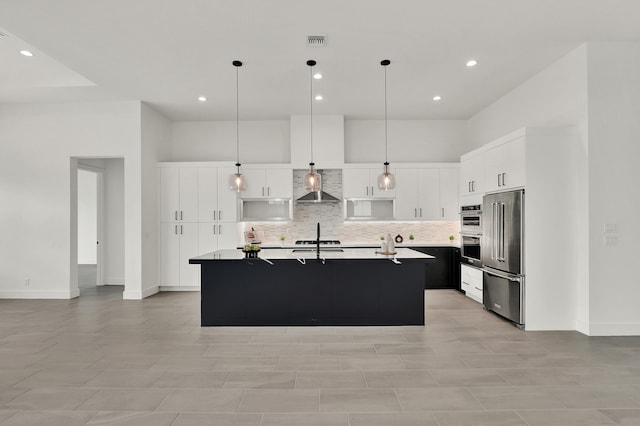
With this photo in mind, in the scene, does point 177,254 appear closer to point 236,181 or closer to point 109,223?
point 109,223

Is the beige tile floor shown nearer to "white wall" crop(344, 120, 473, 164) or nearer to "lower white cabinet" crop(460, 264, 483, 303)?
"lower white cabinet" crop(460, 264, 483, 303)

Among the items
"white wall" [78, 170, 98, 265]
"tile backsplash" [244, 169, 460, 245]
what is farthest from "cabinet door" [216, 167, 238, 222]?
"white wall" [78, 170, 98, 265]

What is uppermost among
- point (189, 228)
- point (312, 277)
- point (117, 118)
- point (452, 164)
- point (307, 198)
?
point (117, 118)

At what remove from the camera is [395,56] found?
188 inches

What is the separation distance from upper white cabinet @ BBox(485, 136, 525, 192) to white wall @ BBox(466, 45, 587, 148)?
680 millimetres

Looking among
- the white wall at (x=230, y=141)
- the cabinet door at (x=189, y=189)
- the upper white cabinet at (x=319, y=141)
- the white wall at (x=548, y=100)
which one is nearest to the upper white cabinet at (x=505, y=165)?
the white wall at (x=548, y=100)

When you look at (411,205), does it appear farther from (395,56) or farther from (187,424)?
(187,424)

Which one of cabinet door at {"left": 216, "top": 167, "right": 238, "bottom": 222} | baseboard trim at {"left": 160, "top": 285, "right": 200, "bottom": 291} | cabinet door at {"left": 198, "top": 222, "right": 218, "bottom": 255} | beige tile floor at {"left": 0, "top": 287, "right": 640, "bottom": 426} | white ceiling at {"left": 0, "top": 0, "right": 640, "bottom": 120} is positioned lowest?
beige tile floor at {"left": 0, "top": 287, "right": 640, "bottom": 426}

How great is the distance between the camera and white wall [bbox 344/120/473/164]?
802cm

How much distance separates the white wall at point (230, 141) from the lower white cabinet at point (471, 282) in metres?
4.12

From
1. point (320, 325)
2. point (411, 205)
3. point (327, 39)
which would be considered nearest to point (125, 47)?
point (327, 39)

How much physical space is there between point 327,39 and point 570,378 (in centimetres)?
409

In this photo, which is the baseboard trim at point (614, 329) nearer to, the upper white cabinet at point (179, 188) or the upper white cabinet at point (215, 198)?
the upper white cabinet at point (215, 198)

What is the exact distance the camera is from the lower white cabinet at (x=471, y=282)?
6039mm
